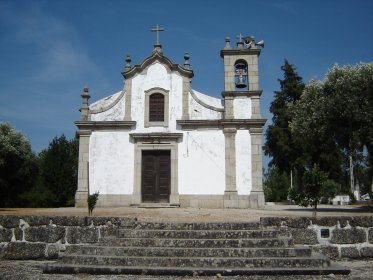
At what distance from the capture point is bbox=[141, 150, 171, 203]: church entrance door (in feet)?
64.2

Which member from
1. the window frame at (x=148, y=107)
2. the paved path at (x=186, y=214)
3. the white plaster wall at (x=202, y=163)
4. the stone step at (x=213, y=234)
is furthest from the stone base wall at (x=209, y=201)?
the stone step at (x=213, y=234)

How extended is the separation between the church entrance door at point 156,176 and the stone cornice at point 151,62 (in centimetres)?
435

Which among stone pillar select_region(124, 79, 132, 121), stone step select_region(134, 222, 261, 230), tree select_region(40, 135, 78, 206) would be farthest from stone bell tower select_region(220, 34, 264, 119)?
tree select_region(40, 135, 78, 206)

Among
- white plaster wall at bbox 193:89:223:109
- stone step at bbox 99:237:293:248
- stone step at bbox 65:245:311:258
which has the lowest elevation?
stone step at bbox 65:245:311:258

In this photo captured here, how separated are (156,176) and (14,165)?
32.3 ft

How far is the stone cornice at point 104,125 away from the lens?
2000cm

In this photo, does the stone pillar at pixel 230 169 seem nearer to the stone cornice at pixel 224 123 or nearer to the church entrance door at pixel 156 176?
the stone cornice at pixel 224 123

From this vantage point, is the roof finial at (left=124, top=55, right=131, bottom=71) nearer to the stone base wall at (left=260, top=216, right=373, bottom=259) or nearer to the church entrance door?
the church entrance door

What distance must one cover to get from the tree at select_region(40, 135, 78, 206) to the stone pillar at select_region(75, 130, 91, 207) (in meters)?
11.5

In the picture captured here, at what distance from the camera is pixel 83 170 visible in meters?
19.7

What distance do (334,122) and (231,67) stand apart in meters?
6.05

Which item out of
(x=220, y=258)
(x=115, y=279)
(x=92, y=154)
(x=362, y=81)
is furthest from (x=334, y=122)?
(x=115, y=279)

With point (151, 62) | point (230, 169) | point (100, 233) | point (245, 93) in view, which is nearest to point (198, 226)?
point (100, 233)

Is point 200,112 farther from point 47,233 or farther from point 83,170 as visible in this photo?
point 47,233
